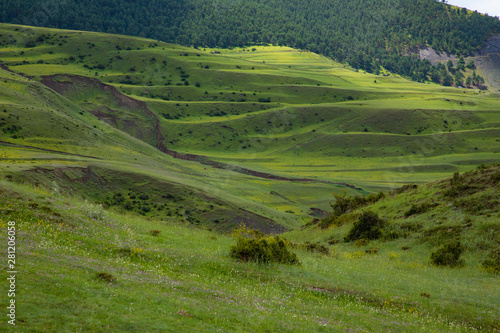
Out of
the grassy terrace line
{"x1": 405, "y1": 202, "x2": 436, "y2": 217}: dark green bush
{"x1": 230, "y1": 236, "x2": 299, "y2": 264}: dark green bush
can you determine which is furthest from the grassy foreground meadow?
the grassy terrace line

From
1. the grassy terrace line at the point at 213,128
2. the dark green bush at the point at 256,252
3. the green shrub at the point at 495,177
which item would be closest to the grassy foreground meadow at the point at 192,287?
the dark green bush at the point at 256,252

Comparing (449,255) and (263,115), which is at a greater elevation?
(263,115)

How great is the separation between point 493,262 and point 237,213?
103ft

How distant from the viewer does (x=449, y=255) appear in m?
20.3

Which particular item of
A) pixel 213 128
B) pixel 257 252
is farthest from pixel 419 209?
pixel 213 128

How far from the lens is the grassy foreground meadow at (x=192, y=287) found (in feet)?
30.7

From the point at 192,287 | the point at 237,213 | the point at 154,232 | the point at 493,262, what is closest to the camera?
the point at 192,287

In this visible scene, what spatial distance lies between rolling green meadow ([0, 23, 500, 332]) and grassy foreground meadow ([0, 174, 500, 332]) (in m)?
0.07

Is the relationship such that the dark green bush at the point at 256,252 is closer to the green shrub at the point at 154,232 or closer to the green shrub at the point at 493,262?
the green shrub at the point at 154,232

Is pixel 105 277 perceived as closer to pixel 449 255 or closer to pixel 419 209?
pixel 449 255

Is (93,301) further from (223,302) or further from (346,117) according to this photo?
(346,117)

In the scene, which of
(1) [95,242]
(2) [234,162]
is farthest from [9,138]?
(2) [234,162]

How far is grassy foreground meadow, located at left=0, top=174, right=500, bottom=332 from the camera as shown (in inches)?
368

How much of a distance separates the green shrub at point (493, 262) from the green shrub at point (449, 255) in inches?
42.9
